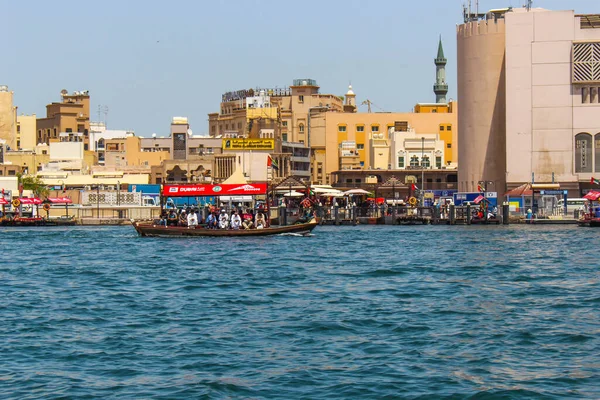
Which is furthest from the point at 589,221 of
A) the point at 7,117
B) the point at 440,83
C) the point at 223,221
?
the point at 440,83

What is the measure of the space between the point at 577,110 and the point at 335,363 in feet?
268

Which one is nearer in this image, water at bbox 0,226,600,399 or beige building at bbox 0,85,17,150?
water at bbox 0,226,600,399

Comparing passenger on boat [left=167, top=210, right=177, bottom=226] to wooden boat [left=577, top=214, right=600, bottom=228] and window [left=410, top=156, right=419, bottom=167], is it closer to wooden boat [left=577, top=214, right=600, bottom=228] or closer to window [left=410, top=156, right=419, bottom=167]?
wooden boat [left=577, top=214, right=600, bottom=228]

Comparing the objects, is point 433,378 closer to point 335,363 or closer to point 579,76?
point 335,363

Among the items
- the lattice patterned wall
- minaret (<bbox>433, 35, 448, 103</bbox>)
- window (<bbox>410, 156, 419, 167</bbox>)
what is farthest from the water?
minaret (<bbox>433, 35, 448, 103</bbox>)

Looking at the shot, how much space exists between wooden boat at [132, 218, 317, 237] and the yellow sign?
5755cm

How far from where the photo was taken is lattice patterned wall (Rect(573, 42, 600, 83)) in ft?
321

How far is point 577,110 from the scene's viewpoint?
98.4m

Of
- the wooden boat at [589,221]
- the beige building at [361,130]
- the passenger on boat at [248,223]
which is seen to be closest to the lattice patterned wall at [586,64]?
the wooden boat at [589,221]

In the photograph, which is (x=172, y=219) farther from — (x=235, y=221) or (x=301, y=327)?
(x=301, y=327)

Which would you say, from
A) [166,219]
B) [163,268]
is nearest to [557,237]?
[166,219]

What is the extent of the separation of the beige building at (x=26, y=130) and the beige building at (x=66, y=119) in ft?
7.77

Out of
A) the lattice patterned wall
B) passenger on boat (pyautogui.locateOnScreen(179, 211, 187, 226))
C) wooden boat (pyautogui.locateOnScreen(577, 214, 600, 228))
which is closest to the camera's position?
passenger on boat (pyautogui.locateOnScreen(179, 211, 187, 226))

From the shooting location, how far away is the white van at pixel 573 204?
286ft
